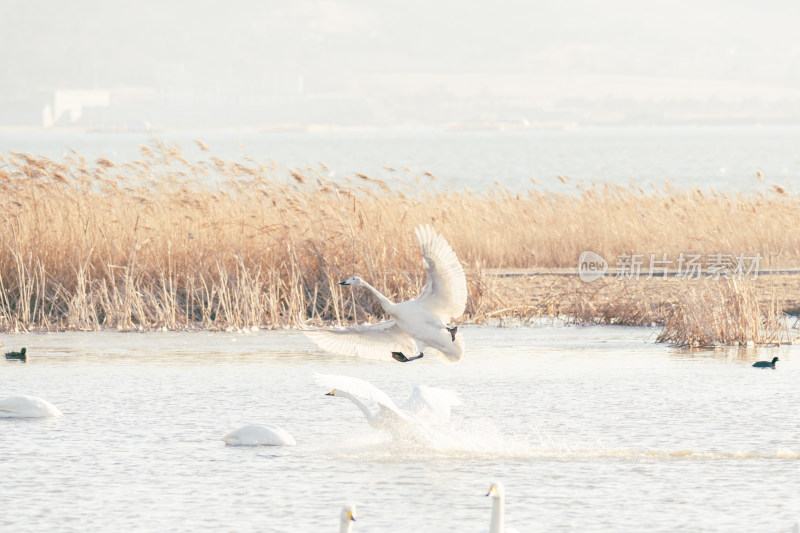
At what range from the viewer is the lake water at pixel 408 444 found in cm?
853

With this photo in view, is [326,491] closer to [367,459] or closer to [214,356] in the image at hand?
[367,459]

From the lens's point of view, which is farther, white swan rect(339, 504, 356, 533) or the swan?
the swan

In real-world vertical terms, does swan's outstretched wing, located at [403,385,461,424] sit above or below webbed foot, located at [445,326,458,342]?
below

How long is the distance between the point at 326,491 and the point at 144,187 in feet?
38.7

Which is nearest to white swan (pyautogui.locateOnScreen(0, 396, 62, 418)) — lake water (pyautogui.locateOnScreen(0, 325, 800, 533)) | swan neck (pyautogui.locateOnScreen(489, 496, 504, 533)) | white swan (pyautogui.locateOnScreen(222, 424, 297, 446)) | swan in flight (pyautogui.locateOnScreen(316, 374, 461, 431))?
lake water (pyautogui.locateOnScreen(0, 325, 800, 533))

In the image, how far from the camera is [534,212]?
950 inches

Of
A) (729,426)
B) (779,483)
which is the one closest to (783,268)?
(729,426)

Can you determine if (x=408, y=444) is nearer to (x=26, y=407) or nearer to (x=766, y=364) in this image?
(x=26, y=407)

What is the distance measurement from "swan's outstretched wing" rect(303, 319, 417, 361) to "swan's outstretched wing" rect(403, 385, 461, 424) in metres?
0.89

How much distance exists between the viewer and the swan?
10641 mm

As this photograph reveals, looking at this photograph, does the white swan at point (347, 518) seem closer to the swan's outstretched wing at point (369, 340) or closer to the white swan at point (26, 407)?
the swan's outstretched wing at point (369, 340)

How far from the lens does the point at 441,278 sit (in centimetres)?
1077

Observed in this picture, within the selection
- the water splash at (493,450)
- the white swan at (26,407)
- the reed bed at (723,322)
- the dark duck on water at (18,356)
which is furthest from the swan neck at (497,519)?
the reed bed at (723,322)

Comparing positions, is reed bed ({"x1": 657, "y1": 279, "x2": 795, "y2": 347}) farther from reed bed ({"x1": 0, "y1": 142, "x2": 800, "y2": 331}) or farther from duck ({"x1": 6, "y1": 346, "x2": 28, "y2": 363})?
duck ({"x1": 6, "y1": 346, "x2": 28, "y2": 363})
